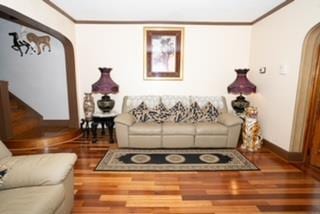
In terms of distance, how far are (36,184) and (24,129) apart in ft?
10.9

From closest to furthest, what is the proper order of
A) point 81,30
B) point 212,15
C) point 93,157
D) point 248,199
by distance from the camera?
point 248,199
point 93,157
point 212,15
point 81,30

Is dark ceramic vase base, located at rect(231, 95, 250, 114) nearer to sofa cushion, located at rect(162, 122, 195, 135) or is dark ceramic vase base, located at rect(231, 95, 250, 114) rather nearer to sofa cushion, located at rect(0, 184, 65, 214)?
sofa cushion, located at rect(162, 122, 195, 135)

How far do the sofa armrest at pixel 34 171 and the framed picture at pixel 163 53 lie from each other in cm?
312

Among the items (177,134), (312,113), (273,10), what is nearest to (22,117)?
(177,134)

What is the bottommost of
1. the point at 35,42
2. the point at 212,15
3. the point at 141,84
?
the point at 141,84

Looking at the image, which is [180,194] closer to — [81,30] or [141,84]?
[141,84]

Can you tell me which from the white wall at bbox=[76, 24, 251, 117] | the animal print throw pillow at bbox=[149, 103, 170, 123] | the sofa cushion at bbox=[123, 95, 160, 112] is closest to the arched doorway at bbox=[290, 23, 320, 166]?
the white wall at bbox=[76, 24, 251, 117]

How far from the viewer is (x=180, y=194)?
2.49 meters

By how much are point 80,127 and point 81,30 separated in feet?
6.50

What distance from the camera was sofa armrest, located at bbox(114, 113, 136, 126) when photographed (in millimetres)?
3746

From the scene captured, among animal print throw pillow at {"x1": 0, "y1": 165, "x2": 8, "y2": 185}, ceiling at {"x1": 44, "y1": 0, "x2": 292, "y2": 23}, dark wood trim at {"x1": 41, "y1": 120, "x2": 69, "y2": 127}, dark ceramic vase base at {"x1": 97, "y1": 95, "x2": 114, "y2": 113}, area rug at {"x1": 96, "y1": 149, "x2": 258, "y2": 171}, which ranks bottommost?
area rug at {"x1": 96, "y1": 149, "x2": 258, "y2": 171}

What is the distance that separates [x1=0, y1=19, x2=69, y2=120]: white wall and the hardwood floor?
2262 mm

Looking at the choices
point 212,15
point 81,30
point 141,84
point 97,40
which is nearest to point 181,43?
point 212,15

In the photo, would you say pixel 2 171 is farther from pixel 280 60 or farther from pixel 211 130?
pixel 280 60
